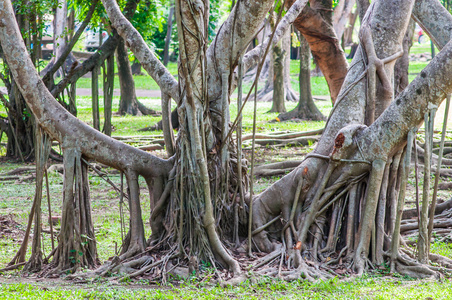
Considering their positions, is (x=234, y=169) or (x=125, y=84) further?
(x=125, y=84)

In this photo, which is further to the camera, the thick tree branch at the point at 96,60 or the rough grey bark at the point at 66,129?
the thick tree branch at the point at 96,60

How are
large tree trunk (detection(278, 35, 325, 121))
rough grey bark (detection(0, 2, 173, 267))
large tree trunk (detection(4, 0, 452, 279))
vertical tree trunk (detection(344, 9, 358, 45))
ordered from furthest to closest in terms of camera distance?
vertical tree trunk (detection(344, 9, 358, 45))
large tree trunk (detection(278, 35, 325, 121))
rough grey bark (detection(0, 2, 173, 267))
large tree trunk (detection(4, 0, 452, 279))

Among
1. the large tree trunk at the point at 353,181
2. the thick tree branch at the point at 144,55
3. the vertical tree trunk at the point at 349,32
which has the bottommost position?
the large tree trunk at the point at 353,181

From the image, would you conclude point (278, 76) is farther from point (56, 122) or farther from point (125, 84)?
point (56, 122)

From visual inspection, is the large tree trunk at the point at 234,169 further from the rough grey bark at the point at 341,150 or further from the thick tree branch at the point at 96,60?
the thick tree branch at the point at 96,60

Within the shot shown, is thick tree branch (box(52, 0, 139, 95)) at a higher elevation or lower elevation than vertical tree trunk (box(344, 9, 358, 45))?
lower

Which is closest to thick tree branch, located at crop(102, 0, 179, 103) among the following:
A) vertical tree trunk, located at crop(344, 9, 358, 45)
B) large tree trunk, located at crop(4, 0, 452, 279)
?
large tree trunk, located at crop(4, 0, 452, 279)

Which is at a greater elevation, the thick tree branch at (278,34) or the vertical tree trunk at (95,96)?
the thick tree branch at (278,34)

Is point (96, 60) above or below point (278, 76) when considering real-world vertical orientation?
above

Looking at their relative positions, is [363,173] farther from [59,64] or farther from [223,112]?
[59,64]

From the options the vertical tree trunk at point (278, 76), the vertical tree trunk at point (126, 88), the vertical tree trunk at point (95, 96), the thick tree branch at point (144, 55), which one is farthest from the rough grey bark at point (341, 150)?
the vertical tree trunk at point (126, 88)

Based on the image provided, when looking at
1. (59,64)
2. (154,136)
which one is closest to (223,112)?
(59,64)

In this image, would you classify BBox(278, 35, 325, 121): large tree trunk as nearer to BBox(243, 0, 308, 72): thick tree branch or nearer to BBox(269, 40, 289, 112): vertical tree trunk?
BBox(269, 40, 289, 112): vertical tree trunk

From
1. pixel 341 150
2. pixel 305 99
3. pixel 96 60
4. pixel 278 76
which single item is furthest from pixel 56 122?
pixel 278 76
